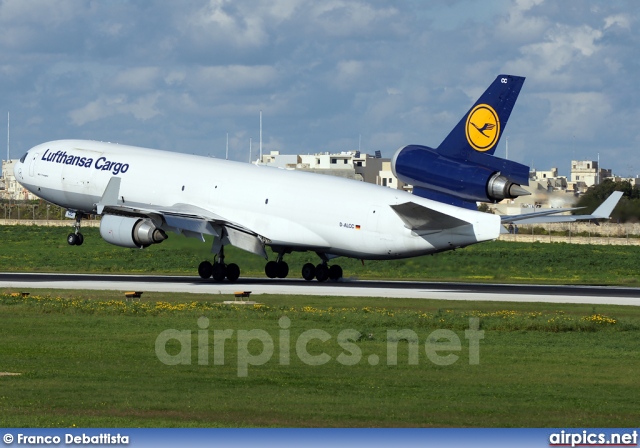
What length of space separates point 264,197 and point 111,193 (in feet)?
24.4

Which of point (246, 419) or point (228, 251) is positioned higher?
point (228, 251)

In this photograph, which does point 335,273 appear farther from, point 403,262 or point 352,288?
point 352,288

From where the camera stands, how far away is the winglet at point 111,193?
55.0 meters

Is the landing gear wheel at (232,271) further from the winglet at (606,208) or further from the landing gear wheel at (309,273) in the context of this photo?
the winglet at (606,208)

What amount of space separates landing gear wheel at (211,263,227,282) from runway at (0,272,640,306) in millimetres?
446

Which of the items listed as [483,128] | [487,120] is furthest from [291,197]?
[487,120]

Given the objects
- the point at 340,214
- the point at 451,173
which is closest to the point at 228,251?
the point at 340,214

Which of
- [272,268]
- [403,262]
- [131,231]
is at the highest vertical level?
[131,231]

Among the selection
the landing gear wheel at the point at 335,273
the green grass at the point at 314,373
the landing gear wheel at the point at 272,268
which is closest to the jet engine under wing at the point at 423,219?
the landing gear wheel at the point at 335,273

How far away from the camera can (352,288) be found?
52.9 m

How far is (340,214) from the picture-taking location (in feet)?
174

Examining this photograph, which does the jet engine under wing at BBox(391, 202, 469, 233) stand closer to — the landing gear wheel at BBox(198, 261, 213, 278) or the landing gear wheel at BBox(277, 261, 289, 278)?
the landing gear wheel at BBox(277, 261, 289, 278)

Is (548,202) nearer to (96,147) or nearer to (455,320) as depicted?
(455,320)

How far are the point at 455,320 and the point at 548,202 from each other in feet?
63.4
